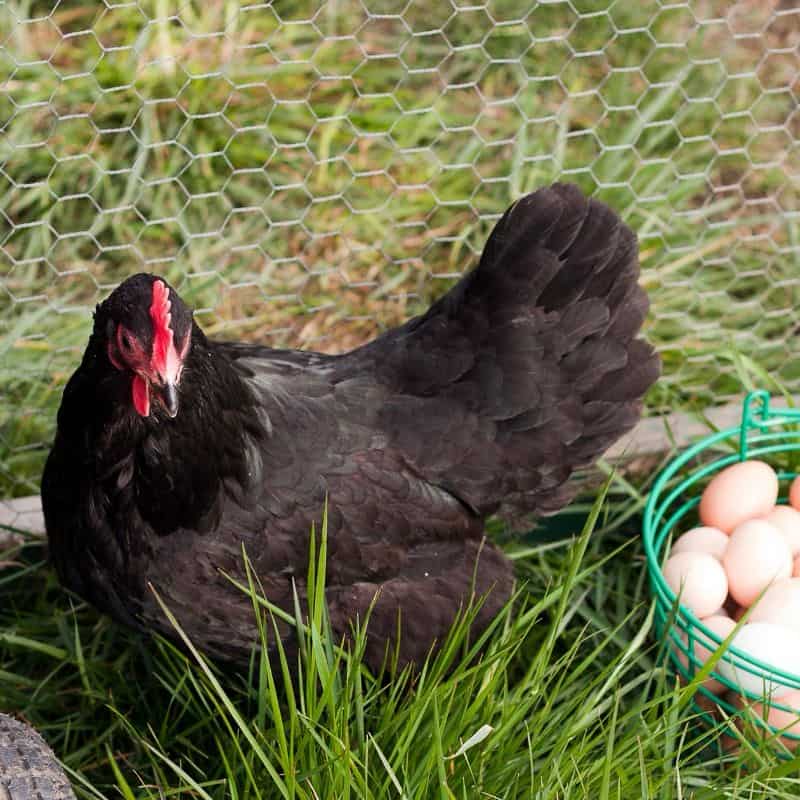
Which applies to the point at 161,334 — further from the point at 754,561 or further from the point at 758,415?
the point at 758,415

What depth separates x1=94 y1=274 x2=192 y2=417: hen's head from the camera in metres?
1.63

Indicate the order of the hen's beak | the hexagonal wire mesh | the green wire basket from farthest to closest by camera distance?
the hexagonal wire mesh, the green wire basket, the hen's beak

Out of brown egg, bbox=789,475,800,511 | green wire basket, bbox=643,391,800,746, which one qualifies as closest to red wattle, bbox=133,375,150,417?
green wire basket, bbox=643,391,800,746

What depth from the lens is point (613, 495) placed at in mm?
2658

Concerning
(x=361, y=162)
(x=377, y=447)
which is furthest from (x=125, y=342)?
Answer: (x=361, y=162)

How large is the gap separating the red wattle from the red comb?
64mm

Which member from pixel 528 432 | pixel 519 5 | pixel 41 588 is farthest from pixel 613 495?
pixel 519 5

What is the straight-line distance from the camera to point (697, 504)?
266 cm

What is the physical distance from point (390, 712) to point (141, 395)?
2.09 feet

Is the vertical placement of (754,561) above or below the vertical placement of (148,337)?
below

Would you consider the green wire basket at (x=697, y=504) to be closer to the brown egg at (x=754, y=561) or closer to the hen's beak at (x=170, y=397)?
the brown egg at (x=754, y=561)

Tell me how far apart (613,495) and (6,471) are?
1360 millimetres

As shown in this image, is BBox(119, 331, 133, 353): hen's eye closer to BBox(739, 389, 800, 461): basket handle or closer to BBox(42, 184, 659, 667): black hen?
BBox(42, 184, 659, 667): black hen

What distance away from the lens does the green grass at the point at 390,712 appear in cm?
174
